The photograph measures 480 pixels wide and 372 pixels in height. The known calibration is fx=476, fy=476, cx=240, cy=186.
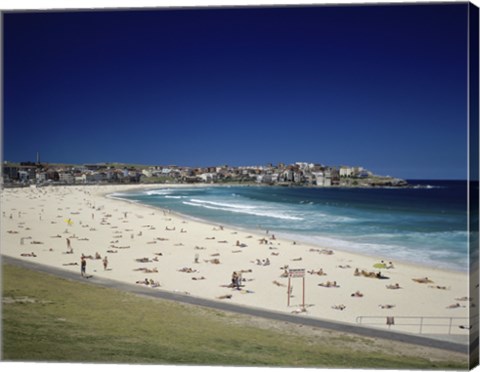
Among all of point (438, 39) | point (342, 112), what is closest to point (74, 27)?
point (342, 112)

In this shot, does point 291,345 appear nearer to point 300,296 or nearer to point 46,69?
point 300,296

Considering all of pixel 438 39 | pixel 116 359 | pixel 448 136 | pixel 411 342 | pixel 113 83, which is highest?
pixel 438 39

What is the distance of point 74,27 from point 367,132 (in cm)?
623

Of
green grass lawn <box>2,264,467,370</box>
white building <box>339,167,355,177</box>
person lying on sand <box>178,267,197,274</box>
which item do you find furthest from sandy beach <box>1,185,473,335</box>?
white building <box>339,167,355,177</box>

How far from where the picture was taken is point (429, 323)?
8.58 meters

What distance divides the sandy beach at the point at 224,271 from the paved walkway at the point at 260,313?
0.15 metres

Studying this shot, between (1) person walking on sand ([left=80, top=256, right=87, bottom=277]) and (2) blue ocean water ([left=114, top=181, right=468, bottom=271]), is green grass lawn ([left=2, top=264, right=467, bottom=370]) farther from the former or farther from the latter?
(2) blue ocean water ([left=114, top=181, right=468, bottom=271])

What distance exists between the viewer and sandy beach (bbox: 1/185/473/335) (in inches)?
364

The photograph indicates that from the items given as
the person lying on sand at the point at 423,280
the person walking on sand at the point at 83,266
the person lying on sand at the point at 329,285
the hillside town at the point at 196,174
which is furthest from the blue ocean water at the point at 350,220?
the person walking on sand at the point at 83,266

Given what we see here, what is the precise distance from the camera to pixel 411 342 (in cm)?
827

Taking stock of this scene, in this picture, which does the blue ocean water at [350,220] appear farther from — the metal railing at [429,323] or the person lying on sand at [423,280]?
the metal railing at [429,323]

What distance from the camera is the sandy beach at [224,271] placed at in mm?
9242

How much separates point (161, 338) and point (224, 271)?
115 inches

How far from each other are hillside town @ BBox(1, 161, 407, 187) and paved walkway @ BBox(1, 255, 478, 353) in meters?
1.89
